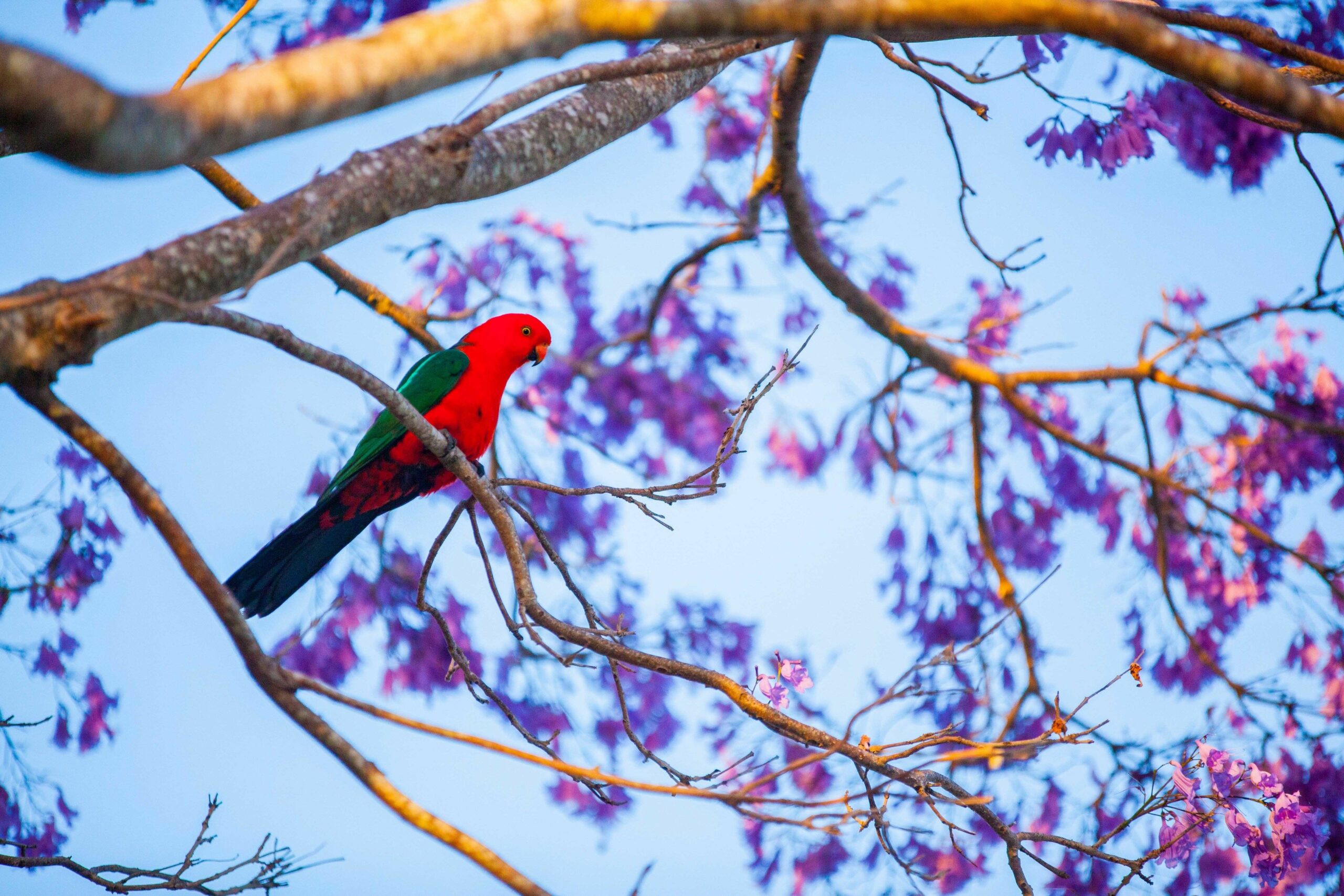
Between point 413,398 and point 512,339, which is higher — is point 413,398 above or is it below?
below

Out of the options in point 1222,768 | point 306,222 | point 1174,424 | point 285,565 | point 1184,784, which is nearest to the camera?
point 306,222

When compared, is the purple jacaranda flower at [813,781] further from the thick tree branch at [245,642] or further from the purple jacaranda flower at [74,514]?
the thick tree branch at [245,642]

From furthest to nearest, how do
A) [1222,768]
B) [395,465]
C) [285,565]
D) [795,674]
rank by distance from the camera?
[395,465] < [285,565] < [795,674] < [1222,768]

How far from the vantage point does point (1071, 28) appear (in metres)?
1.61

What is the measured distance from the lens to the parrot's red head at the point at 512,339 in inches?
151

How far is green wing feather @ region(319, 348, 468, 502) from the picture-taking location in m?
3.28

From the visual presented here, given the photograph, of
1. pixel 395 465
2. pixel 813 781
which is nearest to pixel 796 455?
pixel 813 781

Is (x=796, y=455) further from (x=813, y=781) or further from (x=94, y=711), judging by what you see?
(x=94, y=711)

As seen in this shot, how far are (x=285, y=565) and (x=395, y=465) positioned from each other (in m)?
0.52

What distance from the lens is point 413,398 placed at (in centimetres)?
355

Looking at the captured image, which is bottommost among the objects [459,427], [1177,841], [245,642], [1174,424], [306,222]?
[245,642]

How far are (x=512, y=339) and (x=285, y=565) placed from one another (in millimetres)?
1324

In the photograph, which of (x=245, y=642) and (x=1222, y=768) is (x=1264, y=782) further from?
(x=245, y=642)

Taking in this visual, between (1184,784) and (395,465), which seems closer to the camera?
(1184,784)
